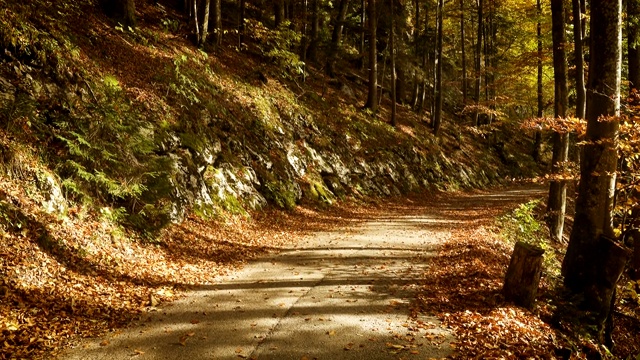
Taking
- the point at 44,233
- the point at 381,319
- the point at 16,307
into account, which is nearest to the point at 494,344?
the point at 381,319

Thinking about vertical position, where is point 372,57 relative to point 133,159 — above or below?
above

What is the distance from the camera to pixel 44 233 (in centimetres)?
748

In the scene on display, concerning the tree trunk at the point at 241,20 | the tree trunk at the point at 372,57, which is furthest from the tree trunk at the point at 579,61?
the tree trunk at the point at 241,20

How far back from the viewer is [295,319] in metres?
6.77

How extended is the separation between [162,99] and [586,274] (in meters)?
12.8

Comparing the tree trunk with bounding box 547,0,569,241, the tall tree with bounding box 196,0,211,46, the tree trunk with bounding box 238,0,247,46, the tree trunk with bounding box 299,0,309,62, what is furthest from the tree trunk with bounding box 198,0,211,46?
the tree trunk with bounding box 547,0,569,241

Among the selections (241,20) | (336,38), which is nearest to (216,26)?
(241,20)

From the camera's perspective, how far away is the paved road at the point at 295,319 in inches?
226

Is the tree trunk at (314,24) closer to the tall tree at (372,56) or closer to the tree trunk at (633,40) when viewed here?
the tall tree at (372,56)

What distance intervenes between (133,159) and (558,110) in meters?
12.7

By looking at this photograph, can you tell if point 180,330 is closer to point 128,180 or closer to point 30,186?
point 30,186

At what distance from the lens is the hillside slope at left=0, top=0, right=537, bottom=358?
7.06 metres

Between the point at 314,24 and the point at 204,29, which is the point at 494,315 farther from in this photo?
the point at 314,24

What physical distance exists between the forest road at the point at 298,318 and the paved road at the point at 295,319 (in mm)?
14
